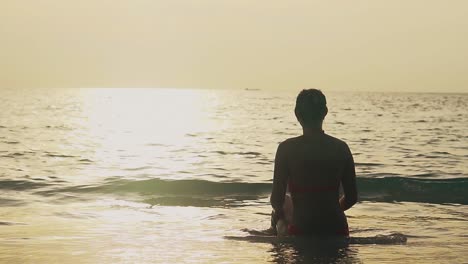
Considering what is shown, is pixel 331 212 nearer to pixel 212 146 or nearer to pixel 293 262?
pixel 293 262

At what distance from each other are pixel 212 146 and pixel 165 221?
1858cm

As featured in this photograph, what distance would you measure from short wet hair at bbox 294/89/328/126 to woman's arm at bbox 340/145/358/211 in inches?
21.5

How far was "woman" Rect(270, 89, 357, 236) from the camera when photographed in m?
7.41

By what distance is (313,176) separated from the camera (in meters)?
7.57

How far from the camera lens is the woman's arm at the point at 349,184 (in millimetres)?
7547

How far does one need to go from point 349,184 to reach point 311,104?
1.02 meters

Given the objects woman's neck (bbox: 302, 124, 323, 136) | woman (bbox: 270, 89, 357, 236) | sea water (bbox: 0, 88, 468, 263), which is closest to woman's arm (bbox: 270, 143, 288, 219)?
woman (bbox: 270, 89, 357, 236)

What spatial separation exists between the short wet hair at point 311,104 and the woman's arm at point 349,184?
547 mm

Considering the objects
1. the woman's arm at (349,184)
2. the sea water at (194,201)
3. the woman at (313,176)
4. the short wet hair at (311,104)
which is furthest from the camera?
the sea water at (194,201)

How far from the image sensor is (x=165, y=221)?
12070 mm

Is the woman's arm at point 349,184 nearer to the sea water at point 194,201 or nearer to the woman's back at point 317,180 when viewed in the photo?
the woman's back at point 317,180

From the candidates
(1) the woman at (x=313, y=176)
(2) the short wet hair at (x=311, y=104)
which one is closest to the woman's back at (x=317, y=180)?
(1) the woman at (x=313, y=176)

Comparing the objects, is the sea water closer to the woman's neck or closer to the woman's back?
the woman's back

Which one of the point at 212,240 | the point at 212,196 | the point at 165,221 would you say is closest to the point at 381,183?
the point at 212,196
